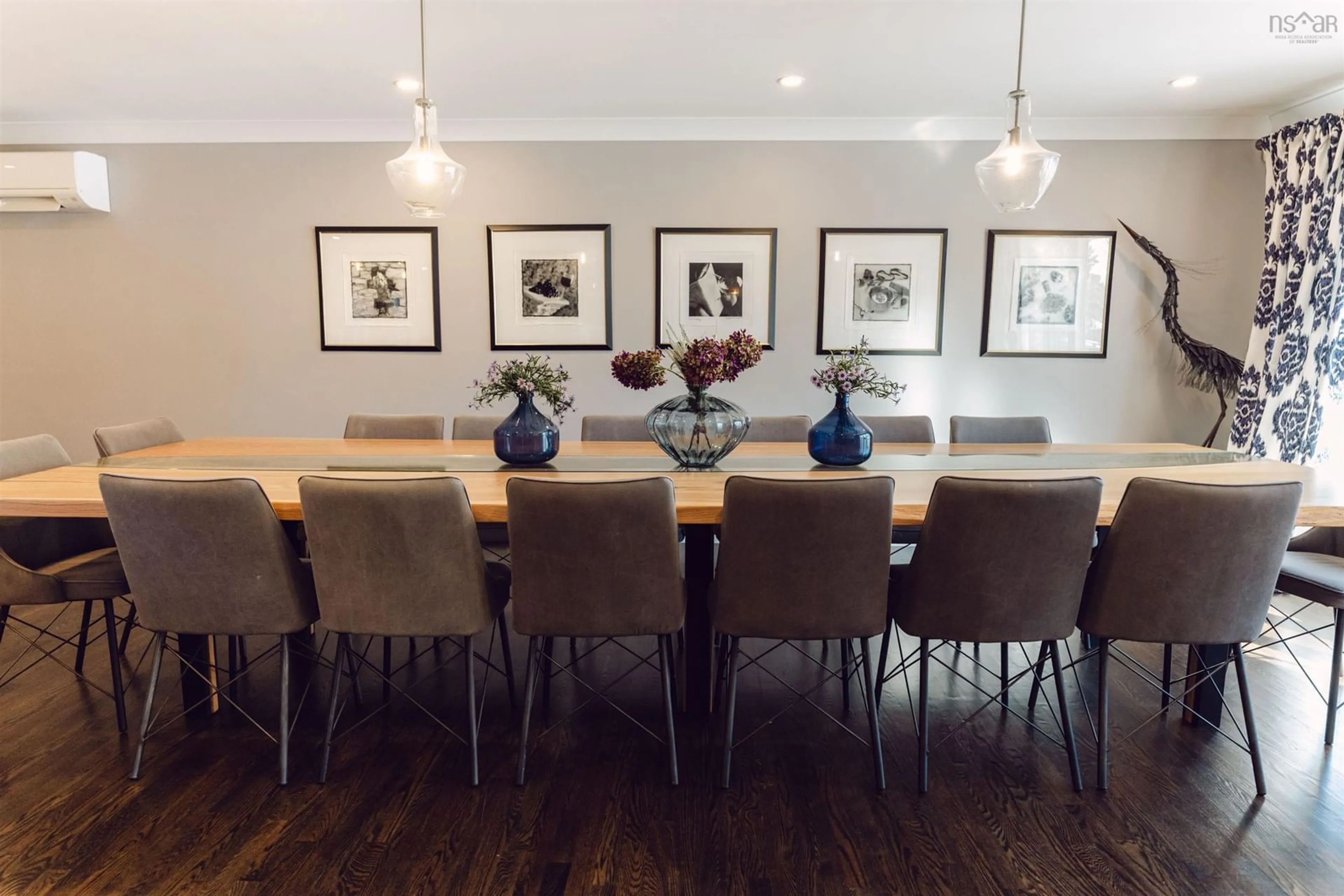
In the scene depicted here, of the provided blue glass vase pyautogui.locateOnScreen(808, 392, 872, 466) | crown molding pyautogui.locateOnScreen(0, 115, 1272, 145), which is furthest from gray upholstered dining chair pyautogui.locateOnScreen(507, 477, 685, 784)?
crown molding pyautogui.locateOnScreen(0, 115, 1272, 145)

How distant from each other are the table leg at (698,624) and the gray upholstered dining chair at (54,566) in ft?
5.71

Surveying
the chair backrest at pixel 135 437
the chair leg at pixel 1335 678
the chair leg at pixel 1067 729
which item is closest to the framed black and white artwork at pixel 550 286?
the chair backrest at pixel 135 437

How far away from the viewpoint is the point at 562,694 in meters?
2.61

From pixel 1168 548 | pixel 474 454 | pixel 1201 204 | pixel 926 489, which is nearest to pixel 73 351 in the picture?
pixel 474 454

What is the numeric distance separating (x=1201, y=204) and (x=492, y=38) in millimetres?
4023

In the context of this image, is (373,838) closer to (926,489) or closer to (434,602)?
(434,602)

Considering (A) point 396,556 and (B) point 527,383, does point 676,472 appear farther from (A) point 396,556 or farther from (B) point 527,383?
(A) point 396,556

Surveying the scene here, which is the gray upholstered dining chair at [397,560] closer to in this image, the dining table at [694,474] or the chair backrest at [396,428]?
the dining table at [694,474]

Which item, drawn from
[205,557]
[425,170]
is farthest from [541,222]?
[205,557]

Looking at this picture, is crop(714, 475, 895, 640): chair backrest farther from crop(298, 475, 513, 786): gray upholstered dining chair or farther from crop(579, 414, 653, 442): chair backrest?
crop(579, 414, 653, 442): chair backrest

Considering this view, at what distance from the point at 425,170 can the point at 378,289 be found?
2121mm

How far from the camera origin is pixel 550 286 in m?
4.42

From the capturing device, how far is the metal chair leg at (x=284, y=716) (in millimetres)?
2057

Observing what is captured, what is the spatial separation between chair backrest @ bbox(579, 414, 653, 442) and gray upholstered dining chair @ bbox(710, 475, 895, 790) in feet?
4.80
